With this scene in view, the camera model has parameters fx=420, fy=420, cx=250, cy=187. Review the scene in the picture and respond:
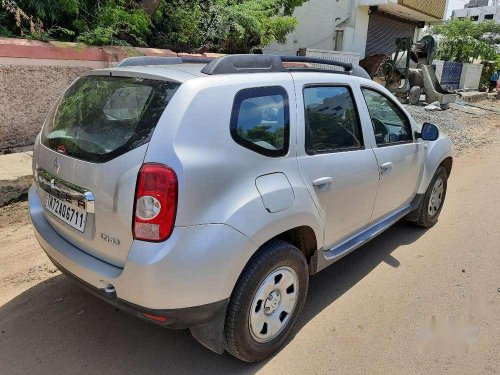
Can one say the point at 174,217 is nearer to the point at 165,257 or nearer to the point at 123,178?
the point at 165,257

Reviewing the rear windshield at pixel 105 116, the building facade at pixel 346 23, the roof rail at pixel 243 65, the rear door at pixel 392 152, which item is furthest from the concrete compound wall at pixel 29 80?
the building facade at pixel 346 23

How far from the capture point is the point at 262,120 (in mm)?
2449

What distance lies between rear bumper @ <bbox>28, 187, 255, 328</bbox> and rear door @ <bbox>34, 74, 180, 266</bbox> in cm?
10

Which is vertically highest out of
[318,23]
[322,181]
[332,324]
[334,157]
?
[318,23]

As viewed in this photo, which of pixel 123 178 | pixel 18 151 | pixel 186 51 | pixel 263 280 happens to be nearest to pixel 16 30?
pixel 18 151

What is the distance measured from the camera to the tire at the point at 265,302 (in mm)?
2291

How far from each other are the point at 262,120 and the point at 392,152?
1.60 meters

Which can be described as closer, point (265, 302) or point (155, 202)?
point (155, 202)

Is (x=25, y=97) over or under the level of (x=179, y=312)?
over

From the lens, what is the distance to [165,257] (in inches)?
78.9

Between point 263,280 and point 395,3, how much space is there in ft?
54.8

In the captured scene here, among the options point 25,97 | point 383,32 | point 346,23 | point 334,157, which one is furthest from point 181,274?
point 383,32

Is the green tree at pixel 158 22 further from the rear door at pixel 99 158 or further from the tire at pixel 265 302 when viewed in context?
the tire at pixel 265 302

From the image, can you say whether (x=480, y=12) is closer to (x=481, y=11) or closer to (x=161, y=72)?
(x=481, y=11)
